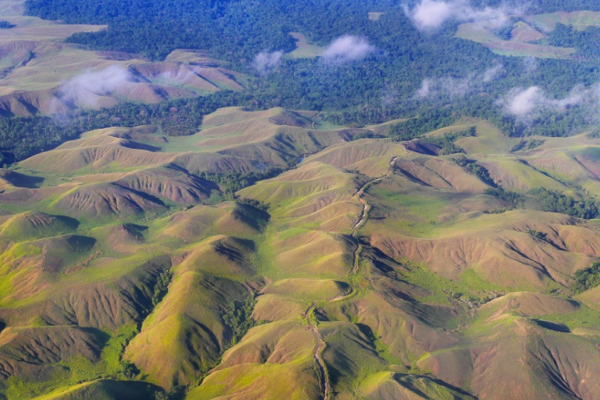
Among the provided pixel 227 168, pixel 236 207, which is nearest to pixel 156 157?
pixel 227 168

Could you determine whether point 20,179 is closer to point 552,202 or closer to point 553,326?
point 553,326

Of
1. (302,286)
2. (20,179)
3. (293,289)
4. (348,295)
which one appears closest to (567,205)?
(348,295)

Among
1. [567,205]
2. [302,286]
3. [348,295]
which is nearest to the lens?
[348,295]

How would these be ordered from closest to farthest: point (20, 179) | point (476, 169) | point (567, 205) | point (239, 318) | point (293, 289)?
point (239, 318), point (293, 289), point (567, 205), point (20, 179), point (476, 169)

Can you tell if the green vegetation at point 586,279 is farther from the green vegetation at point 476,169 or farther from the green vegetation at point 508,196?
the green vegetation at point 476,169

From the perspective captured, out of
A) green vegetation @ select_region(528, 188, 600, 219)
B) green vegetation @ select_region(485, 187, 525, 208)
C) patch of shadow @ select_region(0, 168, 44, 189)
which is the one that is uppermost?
patch of shadow @ select_region(0, 168, 44, 189)

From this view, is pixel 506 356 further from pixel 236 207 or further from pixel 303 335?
pixel 236 207

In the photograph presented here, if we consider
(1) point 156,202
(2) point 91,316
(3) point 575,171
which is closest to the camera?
(2) point 91,316

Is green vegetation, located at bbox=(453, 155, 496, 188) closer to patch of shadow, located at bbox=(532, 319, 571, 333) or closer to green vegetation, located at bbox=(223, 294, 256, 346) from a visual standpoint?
patch of shadow, located at bbox=(532, 319, 571, 333)

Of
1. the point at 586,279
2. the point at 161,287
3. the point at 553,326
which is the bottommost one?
the point at 586,279

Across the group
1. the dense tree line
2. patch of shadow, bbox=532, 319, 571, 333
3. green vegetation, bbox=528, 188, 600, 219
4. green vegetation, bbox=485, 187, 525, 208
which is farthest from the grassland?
green vegetation, bbox=528, 188, 600, 219

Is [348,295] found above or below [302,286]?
above
